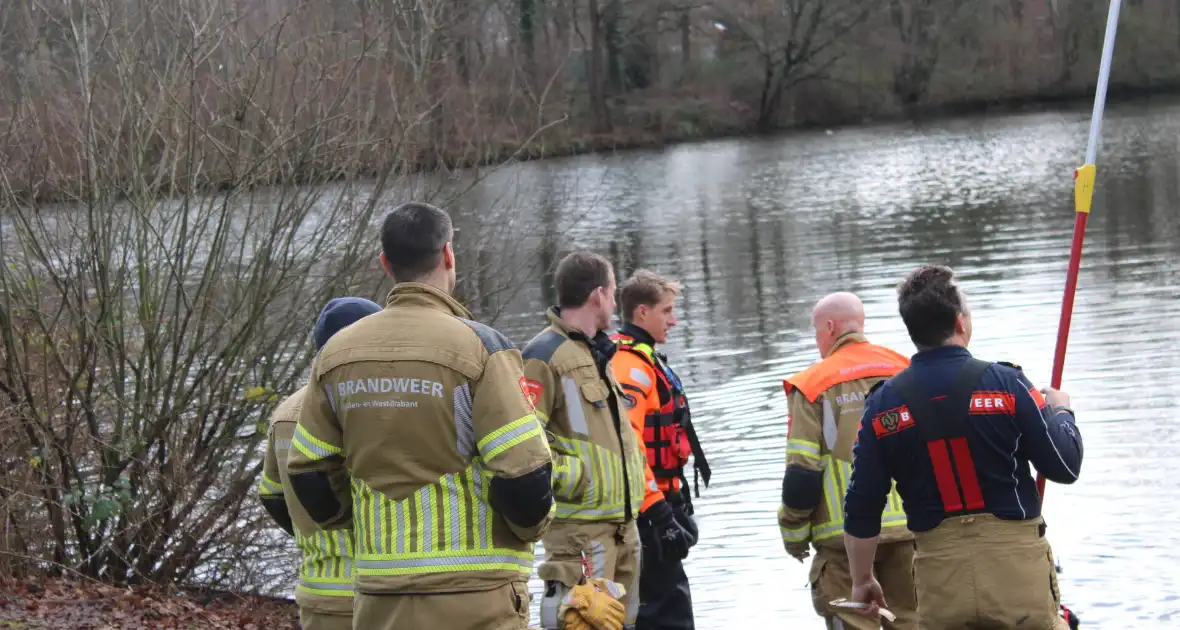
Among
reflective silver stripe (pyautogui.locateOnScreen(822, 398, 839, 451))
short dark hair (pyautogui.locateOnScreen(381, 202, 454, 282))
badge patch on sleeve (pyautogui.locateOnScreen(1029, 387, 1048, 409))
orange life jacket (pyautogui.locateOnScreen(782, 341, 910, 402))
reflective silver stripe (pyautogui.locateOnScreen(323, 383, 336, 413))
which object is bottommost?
reflective silver stripe (pyautogui.locateOnScreen(822, 398, 839, 451))

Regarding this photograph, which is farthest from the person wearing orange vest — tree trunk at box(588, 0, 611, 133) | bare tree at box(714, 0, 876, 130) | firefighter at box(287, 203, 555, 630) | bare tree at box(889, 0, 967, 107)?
bare tree at box(889, 0, 967, 107)

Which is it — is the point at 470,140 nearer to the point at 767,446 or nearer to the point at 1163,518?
the point at 767,446

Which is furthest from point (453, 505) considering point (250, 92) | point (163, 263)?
point (163, 263)

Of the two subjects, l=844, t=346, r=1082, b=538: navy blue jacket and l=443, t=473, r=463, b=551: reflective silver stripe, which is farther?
l=844, t=346, r=1082, b=538: navy blue jacket

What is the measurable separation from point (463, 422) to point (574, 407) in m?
1.78

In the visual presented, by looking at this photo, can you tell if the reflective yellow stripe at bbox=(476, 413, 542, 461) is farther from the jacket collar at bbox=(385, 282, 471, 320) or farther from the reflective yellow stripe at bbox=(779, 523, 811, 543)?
the reflective yellow stripe at bbox=(779, 523, 811, 543)

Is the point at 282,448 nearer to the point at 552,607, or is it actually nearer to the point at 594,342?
the point at 552,607

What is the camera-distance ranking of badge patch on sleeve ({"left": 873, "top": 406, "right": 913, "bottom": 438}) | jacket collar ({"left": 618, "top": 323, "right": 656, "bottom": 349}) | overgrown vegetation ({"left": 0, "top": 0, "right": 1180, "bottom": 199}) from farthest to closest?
overgrown vegetation ({"left": 0, "top": 0, "right": 1180, "bottom": 199}) → jacket collar ({"left": 618, "top": 323, "right": 656, "bottom": 349}) → badge patch on sleeve ({"left": 873, "top": 406, "right": 913, "bottom": 438})

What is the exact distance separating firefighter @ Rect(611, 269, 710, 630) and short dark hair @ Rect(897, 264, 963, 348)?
6.06 feet

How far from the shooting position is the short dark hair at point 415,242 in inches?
171

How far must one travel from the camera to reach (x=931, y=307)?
4.79 meters

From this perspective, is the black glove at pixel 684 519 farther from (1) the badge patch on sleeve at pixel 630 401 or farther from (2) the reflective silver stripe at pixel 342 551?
(2) the reflective silver stripe at pixel 342 551

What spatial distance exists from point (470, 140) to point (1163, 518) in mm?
5237

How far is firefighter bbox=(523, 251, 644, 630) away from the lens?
5895 mm
